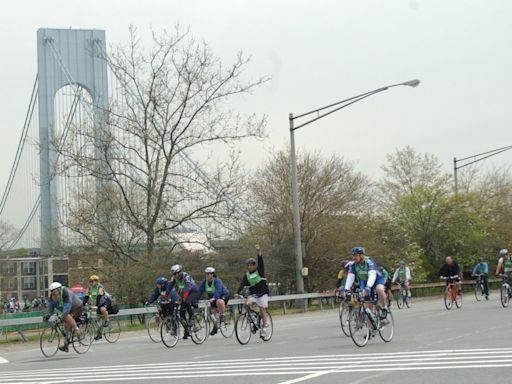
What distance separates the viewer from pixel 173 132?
35.8m

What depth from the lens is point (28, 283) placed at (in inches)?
4220

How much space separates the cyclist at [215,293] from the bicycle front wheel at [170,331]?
80 cm

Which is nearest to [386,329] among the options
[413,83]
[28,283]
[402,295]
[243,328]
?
[243,328]

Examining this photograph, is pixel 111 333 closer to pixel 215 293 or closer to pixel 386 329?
pixel 215 293

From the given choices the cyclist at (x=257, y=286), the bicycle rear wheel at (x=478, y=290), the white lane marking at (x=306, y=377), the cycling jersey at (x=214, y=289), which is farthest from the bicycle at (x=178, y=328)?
the bicycle rear wheel at (x=478, y=290)

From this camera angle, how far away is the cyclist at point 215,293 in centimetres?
1922

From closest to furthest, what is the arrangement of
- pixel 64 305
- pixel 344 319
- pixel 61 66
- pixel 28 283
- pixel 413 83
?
pixel 344 319 → pixel 64 305 → pixel 413 83 → pixel 61 66 → pixel 28 283

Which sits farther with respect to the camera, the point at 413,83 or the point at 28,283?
the point at 28,283

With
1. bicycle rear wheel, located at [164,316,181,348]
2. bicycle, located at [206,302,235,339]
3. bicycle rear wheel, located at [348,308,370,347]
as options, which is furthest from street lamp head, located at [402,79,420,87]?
bicycle rear wheel, located at [348,308,370,347]

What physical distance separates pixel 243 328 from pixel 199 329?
161 centimetres

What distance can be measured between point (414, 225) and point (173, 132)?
65.3ft

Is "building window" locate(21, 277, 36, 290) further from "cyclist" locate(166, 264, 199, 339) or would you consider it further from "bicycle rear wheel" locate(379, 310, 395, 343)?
"bicycle rear wheel" locate(379, 310, 395, 343)

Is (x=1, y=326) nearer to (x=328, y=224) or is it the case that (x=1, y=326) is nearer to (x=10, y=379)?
(x=10, y=379)

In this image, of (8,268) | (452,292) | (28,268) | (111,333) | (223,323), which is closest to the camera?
(223,323)
